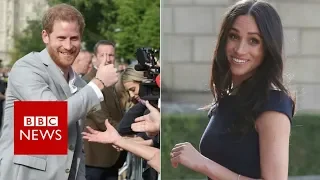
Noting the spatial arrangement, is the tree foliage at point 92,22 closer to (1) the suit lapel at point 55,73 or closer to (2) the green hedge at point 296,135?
(1) the suit lapel at point 55,73

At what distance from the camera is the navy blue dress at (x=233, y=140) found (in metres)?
3.29

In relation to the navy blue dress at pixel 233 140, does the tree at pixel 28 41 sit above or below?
above

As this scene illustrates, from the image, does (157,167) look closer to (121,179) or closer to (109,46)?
(109,46)

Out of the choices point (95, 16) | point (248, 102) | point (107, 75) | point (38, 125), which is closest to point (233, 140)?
point (248, 102)

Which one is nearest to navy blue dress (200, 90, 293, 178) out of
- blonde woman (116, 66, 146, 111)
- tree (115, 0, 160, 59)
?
blonde woman (116, 66, 146, 111)

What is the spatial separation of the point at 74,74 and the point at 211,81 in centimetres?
101

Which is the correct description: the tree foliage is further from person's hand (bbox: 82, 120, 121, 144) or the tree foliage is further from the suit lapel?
person's hand (bbox: 82, 120, 121, 144)

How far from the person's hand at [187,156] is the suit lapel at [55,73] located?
30.5 inches

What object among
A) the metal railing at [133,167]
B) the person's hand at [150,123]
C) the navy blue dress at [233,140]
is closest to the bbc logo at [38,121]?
the person's hand at [150,123]

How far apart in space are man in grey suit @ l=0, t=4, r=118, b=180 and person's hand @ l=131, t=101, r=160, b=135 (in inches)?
17.3

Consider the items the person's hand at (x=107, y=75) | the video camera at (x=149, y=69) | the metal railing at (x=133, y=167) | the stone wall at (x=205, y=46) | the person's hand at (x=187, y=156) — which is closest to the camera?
the stone wall at (x=205, y=46)

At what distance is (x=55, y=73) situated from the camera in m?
3.98

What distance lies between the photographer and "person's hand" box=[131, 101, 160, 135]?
432cm

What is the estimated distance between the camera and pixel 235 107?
11.0 feet
